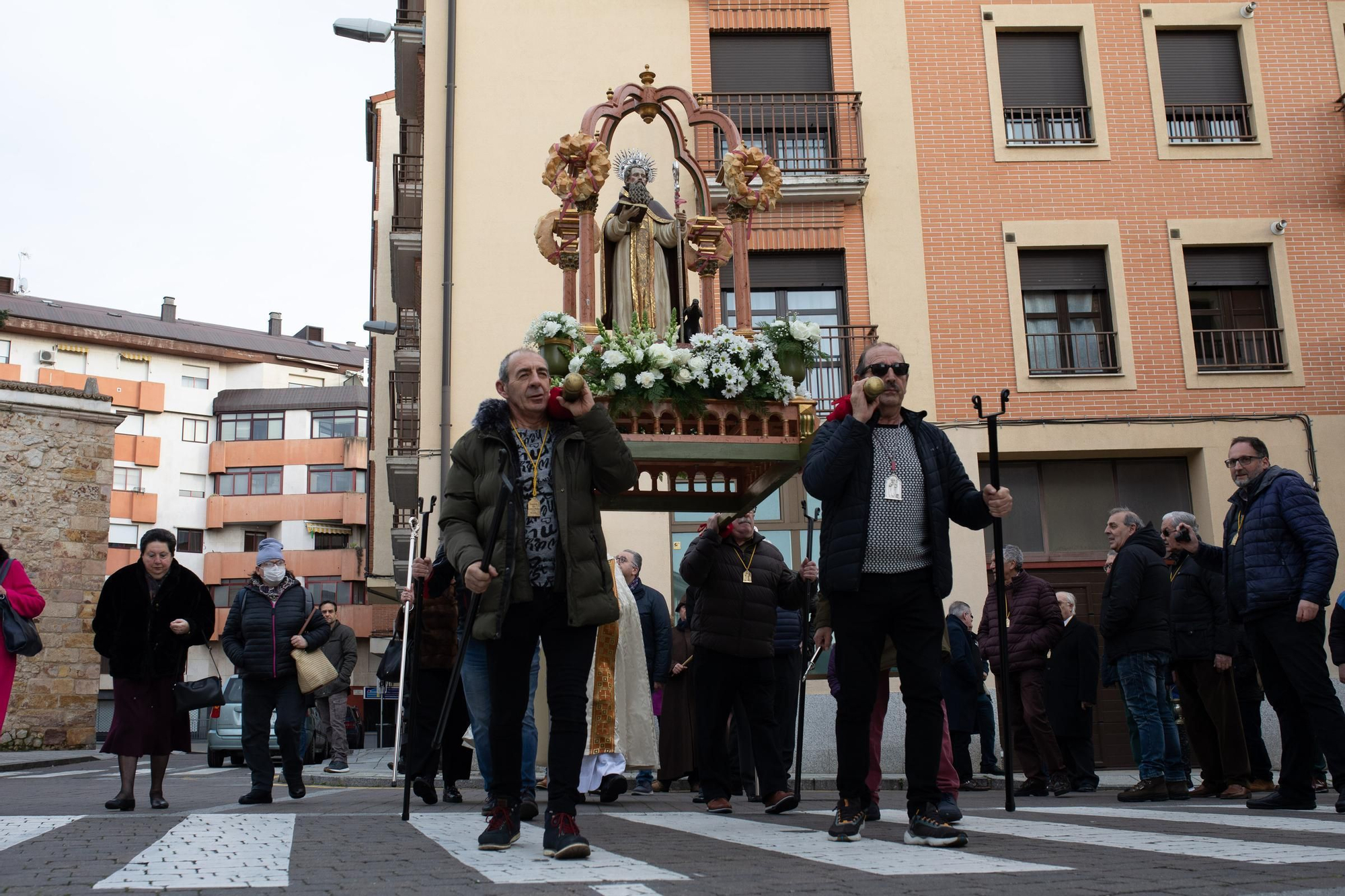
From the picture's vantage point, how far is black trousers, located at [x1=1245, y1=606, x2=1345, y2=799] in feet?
21.4

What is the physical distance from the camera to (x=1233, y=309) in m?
17.2

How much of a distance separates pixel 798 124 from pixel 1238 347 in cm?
675

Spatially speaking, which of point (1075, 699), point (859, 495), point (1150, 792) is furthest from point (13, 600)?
point (1075, 699)

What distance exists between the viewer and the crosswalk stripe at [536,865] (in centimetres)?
389

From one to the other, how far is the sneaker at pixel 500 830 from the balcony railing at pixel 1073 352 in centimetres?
1344

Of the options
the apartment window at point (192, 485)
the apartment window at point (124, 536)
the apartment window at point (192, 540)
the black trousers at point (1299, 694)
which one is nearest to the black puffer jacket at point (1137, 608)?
the black trousers at point (1299, 694)

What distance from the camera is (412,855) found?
15.2 ft

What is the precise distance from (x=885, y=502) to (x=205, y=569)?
191 ft

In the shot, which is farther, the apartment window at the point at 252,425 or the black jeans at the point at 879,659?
the apartment window at the point at 252,425

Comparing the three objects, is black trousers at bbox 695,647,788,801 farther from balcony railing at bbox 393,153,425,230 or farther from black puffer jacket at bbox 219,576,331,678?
balcony railing at bbox 393,153,425,230

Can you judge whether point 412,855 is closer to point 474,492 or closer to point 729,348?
point 474,492

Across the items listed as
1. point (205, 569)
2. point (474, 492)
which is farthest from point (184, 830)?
point (205, 569)

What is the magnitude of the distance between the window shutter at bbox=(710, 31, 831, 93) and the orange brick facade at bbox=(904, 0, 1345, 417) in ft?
3.37

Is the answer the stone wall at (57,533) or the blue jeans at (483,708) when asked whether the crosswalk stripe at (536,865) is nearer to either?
the blue jeans at (483,708)
